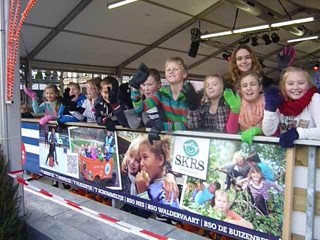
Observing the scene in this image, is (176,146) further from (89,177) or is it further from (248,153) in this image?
(89,177)

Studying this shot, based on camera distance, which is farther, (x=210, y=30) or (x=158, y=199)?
(x=210, y=30)

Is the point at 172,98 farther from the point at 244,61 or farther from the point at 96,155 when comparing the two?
the point at 96,155

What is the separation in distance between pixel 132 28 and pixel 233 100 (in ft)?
26.6

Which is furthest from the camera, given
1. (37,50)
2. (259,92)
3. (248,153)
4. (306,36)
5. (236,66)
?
(306,36)

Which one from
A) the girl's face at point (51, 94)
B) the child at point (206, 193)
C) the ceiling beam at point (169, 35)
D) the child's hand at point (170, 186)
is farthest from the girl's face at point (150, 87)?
the ceiling beam at point (169, 35)

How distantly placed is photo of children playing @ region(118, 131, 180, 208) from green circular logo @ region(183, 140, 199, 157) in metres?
0.16

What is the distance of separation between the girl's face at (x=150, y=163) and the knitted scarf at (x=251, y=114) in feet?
2.47

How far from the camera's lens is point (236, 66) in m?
2.77

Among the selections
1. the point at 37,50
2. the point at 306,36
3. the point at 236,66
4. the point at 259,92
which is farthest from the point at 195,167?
the point at 306,36

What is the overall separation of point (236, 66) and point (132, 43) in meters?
8.60

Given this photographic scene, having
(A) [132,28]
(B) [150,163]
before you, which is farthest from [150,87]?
(A) [132,28]

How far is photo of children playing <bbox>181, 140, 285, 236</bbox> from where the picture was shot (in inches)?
81.7

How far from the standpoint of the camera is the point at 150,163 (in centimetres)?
277

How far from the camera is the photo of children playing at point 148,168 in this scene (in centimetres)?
265
